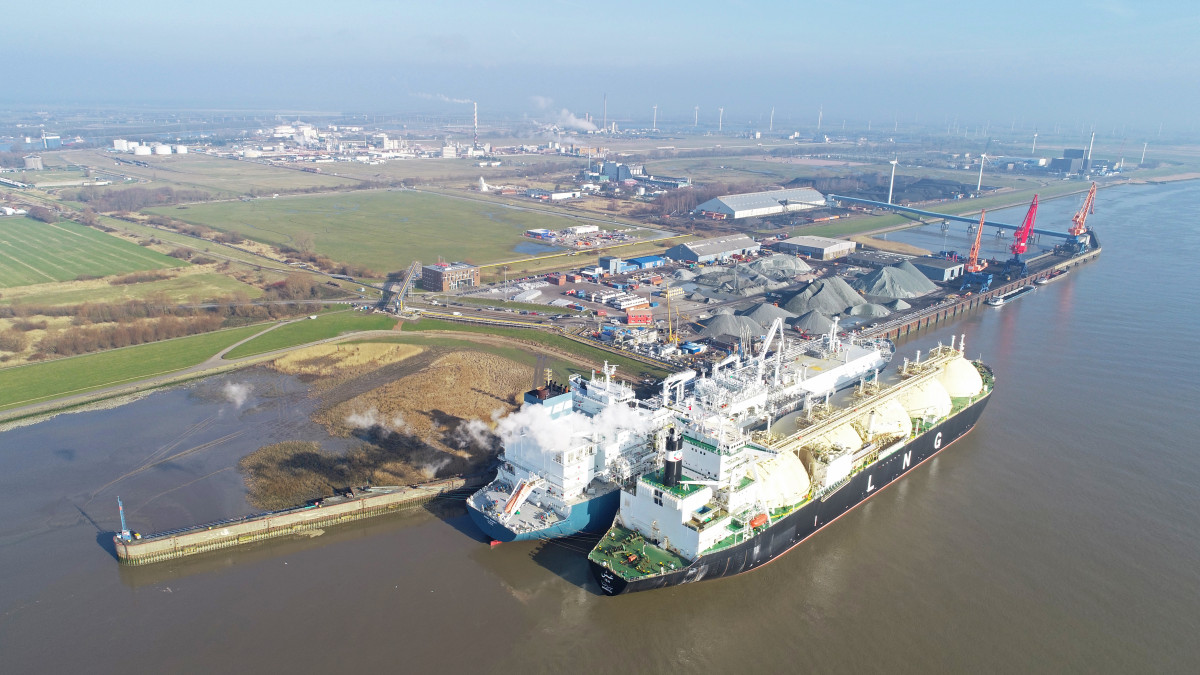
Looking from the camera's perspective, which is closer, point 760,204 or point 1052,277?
point 1052,277

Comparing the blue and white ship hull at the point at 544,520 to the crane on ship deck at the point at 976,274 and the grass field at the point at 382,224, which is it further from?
the crane on ship deck at the point at 976,274

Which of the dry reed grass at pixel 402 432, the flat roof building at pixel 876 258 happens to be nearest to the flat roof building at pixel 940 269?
the flat roof building at pixel 876 258

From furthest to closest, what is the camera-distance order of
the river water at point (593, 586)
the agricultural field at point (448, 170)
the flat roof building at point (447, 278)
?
the agricultural field at point (448, 170) → the flat roof building at point (447, 278) → the river water at point (593, 586)

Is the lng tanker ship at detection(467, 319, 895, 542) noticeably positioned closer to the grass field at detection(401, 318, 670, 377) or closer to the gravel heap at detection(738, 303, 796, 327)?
the grass field at detection(401, 318, 670, 377)

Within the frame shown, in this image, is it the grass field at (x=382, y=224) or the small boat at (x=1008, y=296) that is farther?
the grass field at (x=382, y=224)

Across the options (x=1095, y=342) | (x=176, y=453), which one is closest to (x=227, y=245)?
(x=176, y=453)

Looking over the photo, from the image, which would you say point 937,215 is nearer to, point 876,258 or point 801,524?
point 876,258

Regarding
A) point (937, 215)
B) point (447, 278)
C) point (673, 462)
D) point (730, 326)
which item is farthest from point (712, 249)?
point (673, 462)
